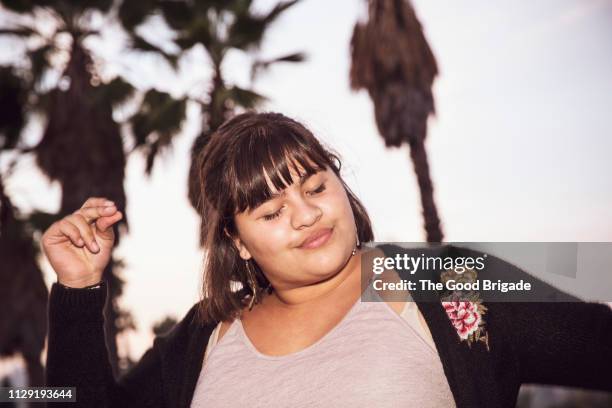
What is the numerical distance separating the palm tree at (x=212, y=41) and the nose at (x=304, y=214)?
8.45 meters

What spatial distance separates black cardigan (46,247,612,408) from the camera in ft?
5.11

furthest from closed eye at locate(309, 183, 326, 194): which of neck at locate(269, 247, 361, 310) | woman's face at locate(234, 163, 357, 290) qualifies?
neck at locate(269, 247, 361, 310)

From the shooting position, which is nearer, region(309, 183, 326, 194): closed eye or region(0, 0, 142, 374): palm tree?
region(309, 183, 326, 194): closed eye

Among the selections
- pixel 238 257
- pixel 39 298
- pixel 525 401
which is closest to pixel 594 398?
pixel 525 401

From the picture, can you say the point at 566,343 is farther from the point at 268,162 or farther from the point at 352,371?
the point at 268,162

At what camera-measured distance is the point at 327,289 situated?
85.3 inches

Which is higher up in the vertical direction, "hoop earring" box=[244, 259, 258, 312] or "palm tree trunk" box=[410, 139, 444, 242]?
"hoop earring" box=[244, 259, 258, 312]

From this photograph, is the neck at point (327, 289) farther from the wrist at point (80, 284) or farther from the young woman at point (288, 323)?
the wrist at point (80, 284)

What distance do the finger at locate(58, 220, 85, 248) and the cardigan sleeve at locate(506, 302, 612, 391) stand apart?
1558 mm

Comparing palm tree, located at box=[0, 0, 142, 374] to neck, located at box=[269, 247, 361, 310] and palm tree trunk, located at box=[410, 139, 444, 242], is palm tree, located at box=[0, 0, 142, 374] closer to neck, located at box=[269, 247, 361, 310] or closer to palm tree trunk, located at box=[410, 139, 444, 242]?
palm tree trunk, located at box=[410, 139, 444, 242]

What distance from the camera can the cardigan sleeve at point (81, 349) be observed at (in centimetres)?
207

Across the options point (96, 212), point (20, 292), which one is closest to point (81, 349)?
point (96, 212)

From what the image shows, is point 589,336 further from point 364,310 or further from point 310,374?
point 310,374

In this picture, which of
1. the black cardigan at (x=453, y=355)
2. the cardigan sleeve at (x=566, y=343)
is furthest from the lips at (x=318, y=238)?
the cardigan sleeve at (x=566, y=343)
